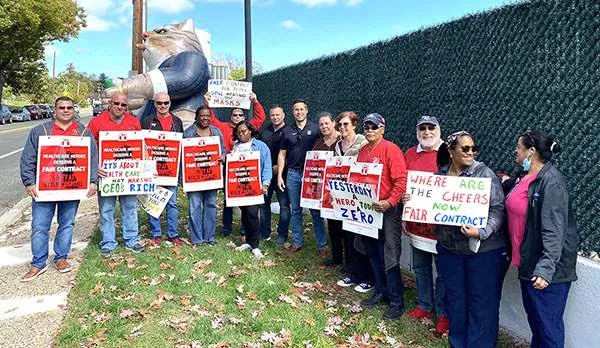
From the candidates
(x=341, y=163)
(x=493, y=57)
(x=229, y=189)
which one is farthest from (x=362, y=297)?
(x=493, y=57)

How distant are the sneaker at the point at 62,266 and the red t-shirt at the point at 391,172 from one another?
358cm

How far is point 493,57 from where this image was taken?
452 cm

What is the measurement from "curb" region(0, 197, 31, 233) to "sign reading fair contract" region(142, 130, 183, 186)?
3.35 metres

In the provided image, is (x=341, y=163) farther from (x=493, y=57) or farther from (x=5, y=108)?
(x=5, y=108)

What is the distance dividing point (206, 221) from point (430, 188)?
352 centimetres

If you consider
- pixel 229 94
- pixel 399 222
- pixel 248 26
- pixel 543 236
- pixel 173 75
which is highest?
pixel 248 26

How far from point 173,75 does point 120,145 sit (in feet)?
9.16

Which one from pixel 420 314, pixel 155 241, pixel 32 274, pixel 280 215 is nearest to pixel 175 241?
pixel 155 241

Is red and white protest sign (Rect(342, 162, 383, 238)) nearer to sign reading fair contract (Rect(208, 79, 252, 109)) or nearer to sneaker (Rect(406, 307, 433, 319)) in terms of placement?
sneaker (Rect(406, 307, 433, 319))

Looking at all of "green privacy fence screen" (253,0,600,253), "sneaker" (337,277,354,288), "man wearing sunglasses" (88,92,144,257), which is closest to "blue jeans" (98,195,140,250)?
"man wearing sunglasses" (88,92,144,257)

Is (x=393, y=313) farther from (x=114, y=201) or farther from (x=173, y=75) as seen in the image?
(x=173, y=75)

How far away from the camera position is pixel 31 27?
123 ft

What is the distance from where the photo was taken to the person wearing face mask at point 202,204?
20.6 feet

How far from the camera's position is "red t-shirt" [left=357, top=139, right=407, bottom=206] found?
14.2ft
